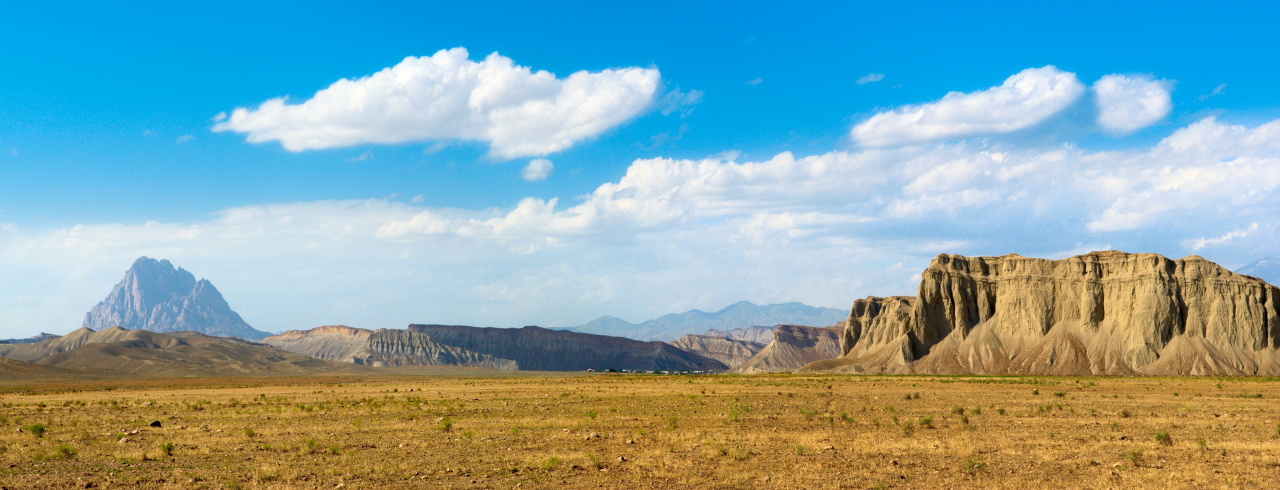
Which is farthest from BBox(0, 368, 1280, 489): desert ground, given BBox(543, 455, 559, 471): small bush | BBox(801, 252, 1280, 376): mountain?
BBox(801, 252, 1280, 376): mountain

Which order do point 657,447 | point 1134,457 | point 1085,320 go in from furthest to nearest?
point 1085,320
point 657,447
point 1134,457

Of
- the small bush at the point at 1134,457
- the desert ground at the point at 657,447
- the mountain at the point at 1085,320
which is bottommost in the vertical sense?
the desert ground at the point at 657,447

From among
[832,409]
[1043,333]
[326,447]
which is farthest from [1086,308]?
[326,447]

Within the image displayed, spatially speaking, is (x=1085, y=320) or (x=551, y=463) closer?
(x=551, y=463)

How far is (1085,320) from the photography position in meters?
125

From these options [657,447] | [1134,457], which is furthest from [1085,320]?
[657,447]

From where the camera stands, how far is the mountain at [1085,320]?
114m

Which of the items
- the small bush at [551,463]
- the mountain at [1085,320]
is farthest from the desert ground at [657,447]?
the mountain at [1085,320]

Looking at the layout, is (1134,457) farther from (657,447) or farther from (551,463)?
(551,463)

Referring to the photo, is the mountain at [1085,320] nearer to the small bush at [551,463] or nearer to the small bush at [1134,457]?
the small bush at [1134,457]

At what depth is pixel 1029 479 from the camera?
58.1 ft

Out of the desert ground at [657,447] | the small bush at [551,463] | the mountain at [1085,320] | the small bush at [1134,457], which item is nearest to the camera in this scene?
the desert ground at [657,447]

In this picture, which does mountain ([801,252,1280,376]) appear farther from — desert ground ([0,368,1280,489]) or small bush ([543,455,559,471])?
small bush ([543,455,559,471])

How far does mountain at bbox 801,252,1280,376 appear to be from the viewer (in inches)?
4486
